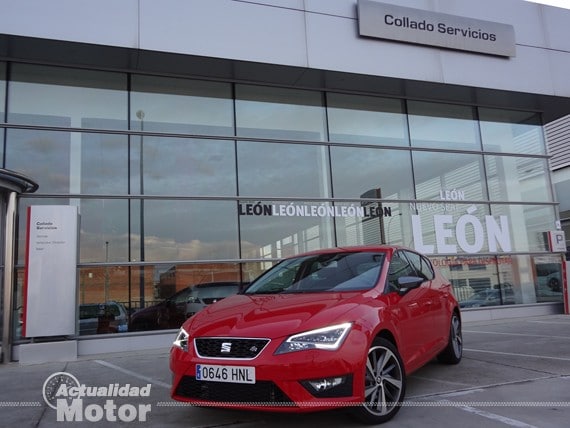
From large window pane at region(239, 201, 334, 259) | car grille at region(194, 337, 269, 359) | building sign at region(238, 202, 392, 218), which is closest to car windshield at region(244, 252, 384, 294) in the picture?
car grille at region(194, 337, 269, 359)

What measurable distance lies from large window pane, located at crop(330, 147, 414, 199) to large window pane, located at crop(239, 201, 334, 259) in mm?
845

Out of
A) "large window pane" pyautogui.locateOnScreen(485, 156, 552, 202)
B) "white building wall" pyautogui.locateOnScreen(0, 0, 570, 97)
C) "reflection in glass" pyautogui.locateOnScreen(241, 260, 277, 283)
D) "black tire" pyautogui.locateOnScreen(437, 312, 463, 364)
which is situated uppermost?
"white building wall" pyautogui.locateOnScreen(0, 0, 570, 97)

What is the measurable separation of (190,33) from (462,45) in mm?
6868

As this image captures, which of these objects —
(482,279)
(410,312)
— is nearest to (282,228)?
(482,279)

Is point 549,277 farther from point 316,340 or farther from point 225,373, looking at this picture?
point 225,373

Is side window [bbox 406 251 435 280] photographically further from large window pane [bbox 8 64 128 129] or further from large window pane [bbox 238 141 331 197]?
large window pane [bbox 8 64 128 129]

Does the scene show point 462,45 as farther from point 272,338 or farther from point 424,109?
point 272,338

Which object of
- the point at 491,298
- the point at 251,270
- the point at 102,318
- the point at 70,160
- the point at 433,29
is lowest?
the point at 491,298

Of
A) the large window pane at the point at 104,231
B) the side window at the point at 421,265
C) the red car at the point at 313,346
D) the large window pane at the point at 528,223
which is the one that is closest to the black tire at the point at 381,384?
the red car at the point at 313,346

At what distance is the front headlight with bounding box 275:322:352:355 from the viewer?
3.83 metres

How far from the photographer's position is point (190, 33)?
413 inches

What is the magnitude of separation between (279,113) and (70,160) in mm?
5040

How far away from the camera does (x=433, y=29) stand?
1247 centimetres

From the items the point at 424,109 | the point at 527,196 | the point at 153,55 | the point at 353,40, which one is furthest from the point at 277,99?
the point at 527,196
